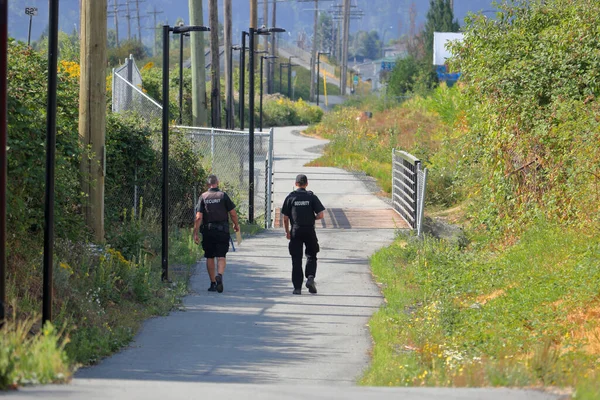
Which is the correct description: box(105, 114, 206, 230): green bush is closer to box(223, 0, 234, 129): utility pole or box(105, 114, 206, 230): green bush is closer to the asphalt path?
the asphalt path

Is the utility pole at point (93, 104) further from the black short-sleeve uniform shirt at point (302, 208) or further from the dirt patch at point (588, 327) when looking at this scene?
the dirt patch at point (588, 327)

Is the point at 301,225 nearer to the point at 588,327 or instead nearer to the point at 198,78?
the point at 588,327

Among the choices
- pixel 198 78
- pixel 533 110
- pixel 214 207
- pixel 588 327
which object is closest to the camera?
pixel 588 327

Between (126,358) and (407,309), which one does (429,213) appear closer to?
(407,309)

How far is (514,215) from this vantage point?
15750 millimetres

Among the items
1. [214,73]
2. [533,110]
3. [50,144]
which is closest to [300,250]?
[533,110]

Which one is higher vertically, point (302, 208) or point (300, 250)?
point (302, 208)

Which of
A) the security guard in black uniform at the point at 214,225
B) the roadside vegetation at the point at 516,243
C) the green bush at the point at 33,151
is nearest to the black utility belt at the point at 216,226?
the security guard in black uniform at the point at 214,225

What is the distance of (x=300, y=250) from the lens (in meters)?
13.6

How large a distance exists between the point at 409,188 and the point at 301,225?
7.10 metres

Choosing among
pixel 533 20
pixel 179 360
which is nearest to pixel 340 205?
pixel 533 20

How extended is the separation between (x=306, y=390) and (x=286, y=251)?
34.9 feet

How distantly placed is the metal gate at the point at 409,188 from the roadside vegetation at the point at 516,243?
31.7 inches

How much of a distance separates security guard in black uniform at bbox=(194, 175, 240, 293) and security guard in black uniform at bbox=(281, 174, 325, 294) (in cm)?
81
